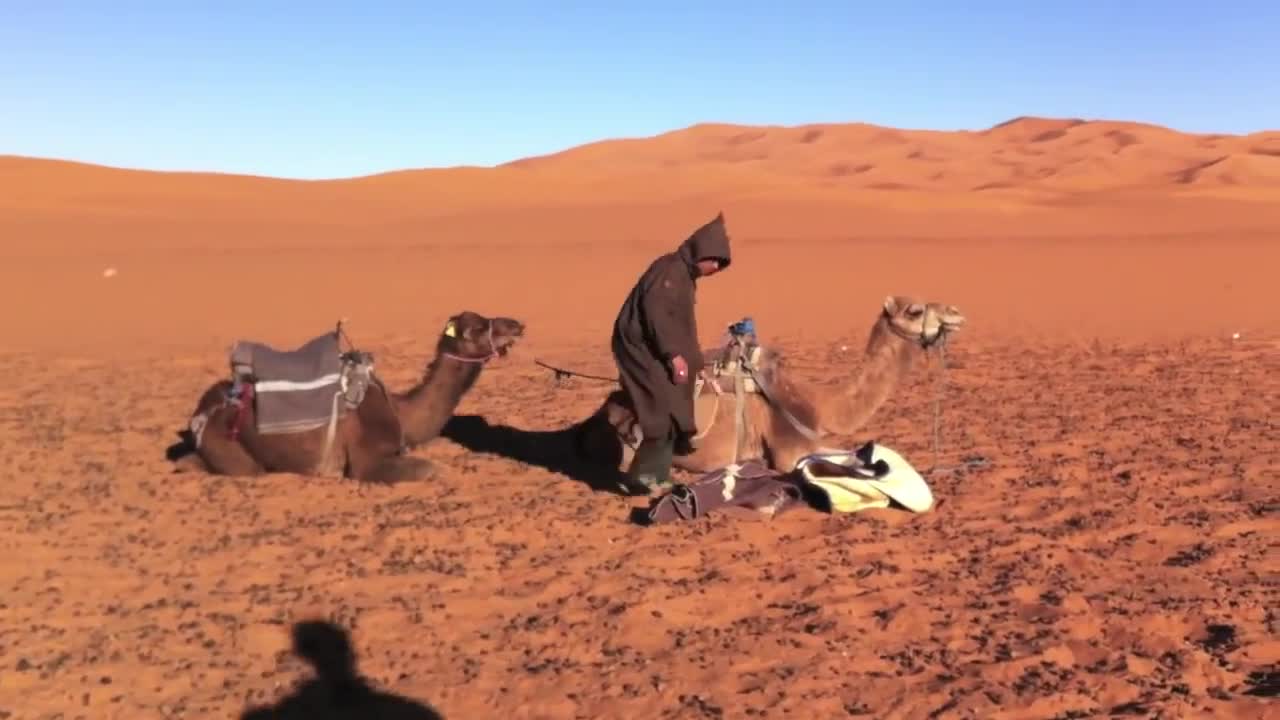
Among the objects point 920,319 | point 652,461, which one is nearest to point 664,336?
point 652,461

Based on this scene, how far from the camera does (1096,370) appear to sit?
1326cm

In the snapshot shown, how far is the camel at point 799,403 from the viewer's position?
330 inches

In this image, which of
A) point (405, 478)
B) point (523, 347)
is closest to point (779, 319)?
point (523, 347)

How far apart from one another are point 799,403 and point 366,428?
3142 mm

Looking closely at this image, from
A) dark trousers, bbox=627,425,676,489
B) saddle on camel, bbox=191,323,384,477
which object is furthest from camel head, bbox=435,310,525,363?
dark trousers, bbox=627,425,676,489

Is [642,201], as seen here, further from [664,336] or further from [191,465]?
[664,336]

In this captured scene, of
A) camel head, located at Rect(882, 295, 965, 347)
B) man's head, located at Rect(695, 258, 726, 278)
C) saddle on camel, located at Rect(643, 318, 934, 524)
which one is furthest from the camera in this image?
camel head, located at Rect(882, 295, 965, 347)

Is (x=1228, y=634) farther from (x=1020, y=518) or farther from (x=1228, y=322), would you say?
(x=1228, y=322)

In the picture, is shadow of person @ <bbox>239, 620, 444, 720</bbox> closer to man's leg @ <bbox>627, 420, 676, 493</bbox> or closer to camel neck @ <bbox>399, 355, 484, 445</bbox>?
man's leg @ <bbox>627, 420, 676, 493</bbox>

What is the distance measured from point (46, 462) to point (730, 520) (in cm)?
573

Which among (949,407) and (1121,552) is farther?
(949,407)

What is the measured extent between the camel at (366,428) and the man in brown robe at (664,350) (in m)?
1.12

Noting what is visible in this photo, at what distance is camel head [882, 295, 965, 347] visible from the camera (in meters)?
8.34

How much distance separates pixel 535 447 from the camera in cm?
1027
